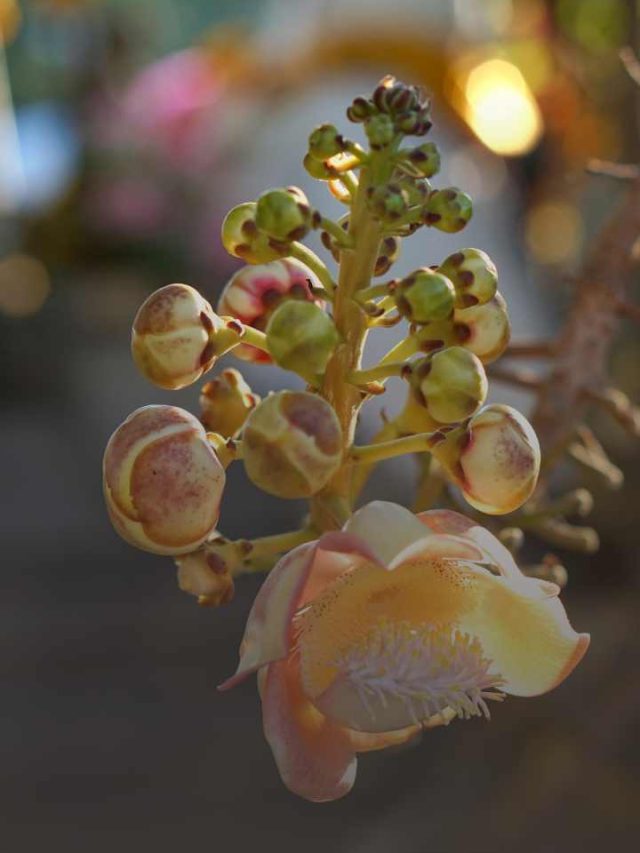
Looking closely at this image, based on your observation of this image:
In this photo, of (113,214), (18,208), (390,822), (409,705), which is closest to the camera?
(409,705)

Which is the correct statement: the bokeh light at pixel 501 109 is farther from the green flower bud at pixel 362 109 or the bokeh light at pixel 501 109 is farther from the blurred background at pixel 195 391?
the green flower bud at pixel 362 109

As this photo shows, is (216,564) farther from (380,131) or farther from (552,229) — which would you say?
(552,229)

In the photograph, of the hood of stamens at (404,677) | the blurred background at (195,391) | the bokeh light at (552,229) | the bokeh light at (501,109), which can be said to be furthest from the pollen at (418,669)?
the bokeh light at (552,229)

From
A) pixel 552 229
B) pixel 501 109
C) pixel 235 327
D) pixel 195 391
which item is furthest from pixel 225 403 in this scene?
pixel 552 229

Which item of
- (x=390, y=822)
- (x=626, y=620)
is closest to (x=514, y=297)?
(x=626, y=620)

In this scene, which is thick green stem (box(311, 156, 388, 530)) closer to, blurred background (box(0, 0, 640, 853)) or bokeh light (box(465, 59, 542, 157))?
blurred background (box(0, 0, 640, 853))

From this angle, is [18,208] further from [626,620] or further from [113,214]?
[626,620]

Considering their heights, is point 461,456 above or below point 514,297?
above
